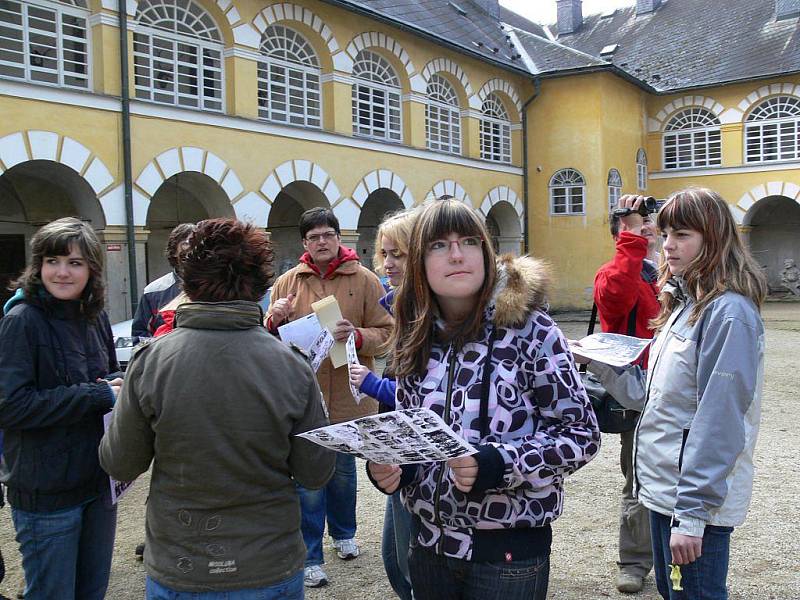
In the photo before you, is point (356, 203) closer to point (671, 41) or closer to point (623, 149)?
point (623, 149)

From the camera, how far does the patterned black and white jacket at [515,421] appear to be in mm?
2162

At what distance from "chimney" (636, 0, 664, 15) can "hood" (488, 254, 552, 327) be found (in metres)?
34.4

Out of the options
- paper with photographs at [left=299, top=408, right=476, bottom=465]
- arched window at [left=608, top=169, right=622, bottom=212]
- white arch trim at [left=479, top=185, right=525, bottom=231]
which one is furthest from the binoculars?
arched window at [left=608, top=169, right=622, bottom=212]

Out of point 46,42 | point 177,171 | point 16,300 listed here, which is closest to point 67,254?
point 16,300

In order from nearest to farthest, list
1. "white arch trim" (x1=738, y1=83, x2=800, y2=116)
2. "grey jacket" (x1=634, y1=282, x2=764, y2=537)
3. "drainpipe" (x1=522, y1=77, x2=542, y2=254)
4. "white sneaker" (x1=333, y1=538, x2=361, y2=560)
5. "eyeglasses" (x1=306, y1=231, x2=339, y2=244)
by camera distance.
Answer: "grey jacket" (x1=634, y1=282, x2=764, y2=537)
"eyeglasses" (x1=306, y1=231, x2=339, y2=244)
"white sneaker" (x1=333, y1=538, x2=361, y2=560)
"drainpipe" (x1=522, y1=77, x2=542, y2=254)
"white arch trim" (x1=738, y1=83, x2=800, y2=116)

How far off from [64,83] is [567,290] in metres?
16.8

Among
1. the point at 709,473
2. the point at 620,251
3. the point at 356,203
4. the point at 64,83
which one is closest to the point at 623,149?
the point at 356,203

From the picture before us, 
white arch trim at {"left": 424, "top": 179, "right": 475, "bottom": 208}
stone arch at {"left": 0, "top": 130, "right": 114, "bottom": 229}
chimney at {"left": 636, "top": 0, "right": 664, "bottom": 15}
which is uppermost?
chimney at {"left": 636, "top": 0, "right": 664, "bottom": 15}

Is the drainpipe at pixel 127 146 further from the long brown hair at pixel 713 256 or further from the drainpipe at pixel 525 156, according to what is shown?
the drainpipe at pixel 525 156

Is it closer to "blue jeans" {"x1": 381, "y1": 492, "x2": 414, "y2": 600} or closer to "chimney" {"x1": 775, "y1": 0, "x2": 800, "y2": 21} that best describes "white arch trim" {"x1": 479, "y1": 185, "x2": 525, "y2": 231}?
"chimney" {"x1": 775, "y1": 0, "x2": 800, "y2": 21}

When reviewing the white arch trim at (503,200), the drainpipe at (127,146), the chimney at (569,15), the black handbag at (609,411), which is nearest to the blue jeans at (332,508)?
the black handbag at (609,411)

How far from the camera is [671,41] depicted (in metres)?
30.0

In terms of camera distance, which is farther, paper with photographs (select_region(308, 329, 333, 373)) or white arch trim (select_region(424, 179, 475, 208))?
white arch trim (select_region(424, 179, 475, 208))

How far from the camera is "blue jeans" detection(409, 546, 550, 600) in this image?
218cm
